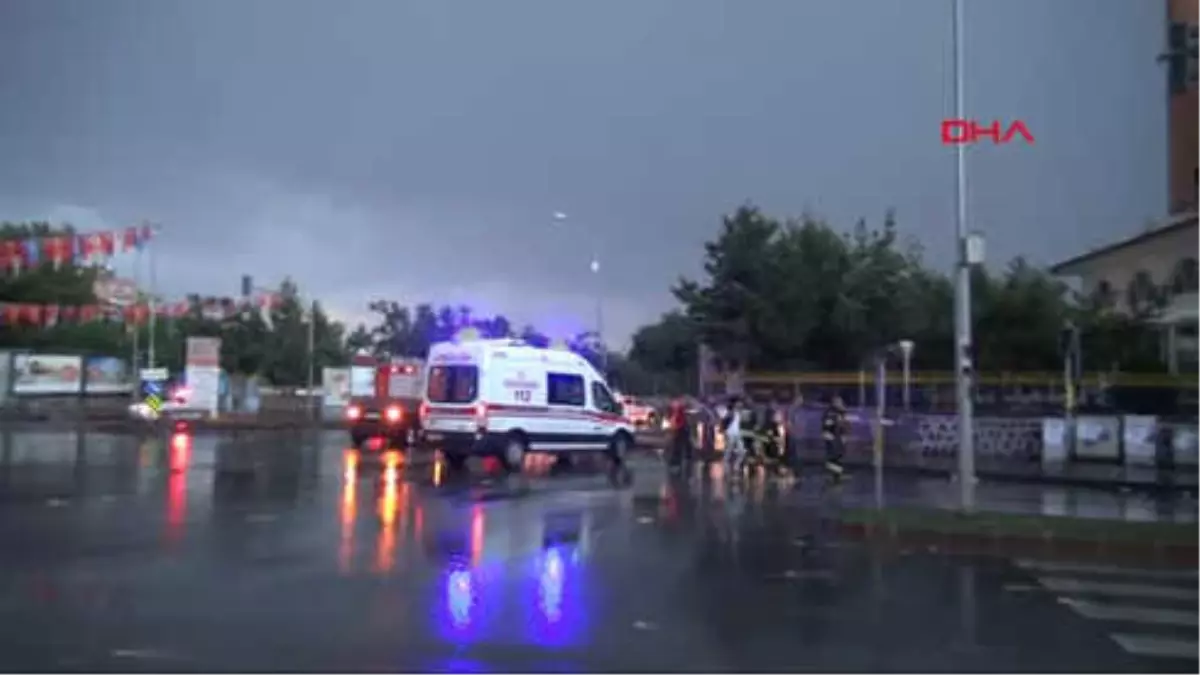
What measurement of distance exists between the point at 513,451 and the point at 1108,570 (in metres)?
15.4

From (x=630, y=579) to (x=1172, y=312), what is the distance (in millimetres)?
36556

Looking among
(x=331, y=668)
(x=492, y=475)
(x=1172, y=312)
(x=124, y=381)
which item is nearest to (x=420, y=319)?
(x=124, y=381)

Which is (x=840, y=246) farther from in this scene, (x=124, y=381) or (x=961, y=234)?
(x=124, y=381)

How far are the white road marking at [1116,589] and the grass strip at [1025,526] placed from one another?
2.79m

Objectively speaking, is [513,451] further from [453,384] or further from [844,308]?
[844,308]

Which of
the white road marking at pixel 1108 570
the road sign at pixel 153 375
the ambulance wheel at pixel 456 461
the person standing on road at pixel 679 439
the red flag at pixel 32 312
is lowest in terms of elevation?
the white road marking at pixel 1108 570

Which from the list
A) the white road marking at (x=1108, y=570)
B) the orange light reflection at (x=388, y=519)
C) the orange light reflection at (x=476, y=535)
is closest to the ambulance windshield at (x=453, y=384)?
the orange light reflection at (x=388, y=519)

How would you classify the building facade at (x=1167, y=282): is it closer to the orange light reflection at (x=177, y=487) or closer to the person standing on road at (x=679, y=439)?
the person standing on road at (x=679, y=439)

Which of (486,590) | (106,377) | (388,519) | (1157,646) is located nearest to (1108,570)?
(1157,646)

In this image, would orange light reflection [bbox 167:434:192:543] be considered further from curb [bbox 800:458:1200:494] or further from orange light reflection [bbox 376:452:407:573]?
curb [bbox 800:458:1200:494]

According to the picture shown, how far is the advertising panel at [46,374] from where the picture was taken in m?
60.3

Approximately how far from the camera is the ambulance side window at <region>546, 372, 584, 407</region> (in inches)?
1096

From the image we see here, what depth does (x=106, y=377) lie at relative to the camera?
68312 mm

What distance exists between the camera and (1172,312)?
42531 millimetres
